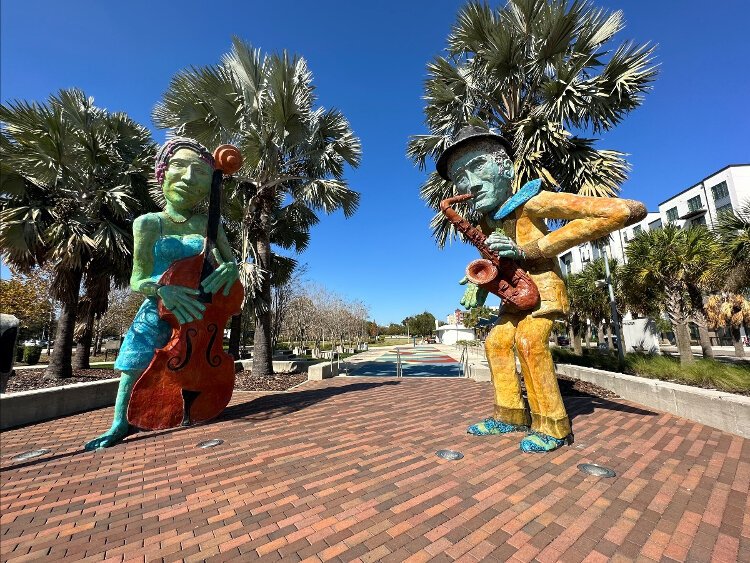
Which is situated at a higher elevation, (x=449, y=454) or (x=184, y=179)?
(x=184, y=179)

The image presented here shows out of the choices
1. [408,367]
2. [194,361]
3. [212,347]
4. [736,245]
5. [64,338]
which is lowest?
[408,367]

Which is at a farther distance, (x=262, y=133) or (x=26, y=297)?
(x=26, y=297)

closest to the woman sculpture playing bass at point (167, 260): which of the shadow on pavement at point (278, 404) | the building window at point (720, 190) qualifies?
the shadow on pavement at point (278, 404)

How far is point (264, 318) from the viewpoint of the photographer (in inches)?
358

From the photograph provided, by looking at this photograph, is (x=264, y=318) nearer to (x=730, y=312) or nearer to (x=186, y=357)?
(x=186, y=357)

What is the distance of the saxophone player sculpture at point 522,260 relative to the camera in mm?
3543

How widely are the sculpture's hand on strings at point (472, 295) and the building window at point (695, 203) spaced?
45109 mm

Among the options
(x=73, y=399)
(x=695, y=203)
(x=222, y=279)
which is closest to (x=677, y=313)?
(x=222, y=279)

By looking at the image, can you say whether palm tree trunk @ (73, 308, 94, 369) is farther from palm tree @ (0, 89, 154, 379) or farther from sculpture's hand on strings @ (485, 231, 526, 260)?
sculpture's hand on strings @ (485, 231, 526, 260)

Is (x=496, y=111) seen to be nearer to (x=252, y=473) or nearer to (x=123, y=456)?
(x=252, y=473)

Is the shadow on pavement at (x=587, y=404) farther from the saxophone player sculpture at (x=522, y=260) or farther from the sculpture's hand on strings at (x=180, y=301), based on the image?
the sculpture's hand on strings at (x=180, y=301)

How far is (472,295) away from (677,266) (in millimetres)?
9279

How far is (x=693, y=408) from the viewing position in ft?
15.3

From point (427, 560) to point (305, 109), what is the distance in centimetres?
924
